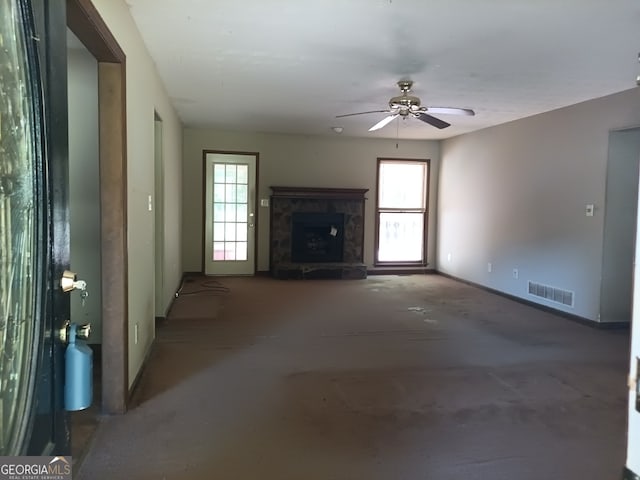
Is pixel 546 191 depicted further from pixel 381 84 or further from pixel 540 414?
pixel 540 414

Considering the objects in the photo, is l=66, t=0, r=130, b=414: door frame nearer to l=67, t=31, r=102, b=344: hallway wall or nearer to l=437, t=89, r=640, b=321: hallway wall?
l=67, t=31, r=102, b=344: hallway wall

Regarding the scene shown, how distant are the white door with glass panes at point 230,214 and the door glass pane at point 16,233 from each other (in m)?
7.04

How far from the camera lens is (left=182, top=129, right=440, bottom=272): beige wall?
7855mm

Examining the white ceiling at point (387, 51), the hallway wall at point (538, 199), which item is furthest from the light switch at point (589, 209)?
the white ceiling at point (387, 51)

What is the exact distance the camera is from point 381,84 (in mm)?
4617

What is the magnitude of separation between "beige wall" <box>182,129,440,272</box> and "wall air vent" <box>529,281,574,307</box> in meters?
2.83

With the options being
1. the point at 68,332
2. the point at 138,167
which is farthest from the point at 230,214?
the point at 68,332

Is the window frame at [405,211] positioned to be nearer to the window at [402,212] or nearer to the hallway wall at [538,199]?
the window at [402,212]

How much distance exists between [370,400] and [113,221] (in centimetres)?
190

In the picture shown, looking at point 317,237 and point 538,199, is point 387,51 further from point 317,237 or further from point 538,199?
point 317,237

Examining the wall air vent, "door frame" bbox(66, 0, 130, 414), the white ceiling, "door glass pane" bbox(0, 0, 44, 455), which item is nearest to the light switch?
the wall air vent

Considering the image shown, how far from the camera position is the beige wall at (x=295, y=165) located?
786 cm

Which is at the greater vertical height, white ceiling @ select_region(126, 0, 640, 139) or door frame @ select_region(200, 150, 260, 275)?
white ceiling @ select_region(126, 0, 640, 139)

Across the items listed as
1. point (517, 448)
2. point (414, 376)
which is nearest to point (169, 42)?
point (414, 376)
